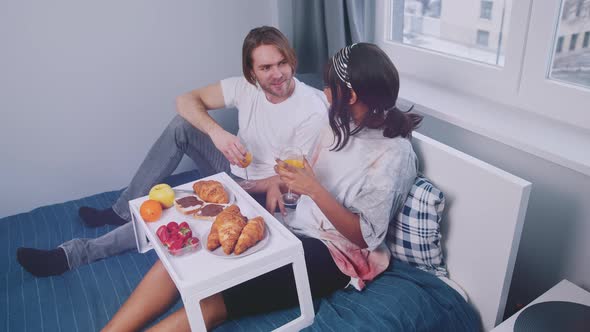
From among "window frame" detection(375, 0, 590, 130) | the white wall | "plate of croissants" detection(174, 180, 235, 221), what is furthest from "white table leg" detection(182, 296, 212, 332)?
the white wall

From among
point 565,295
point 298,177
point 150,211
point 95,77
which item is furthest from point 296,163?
point 95,77

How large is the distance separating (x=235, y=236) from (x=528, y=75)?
41.7 inches

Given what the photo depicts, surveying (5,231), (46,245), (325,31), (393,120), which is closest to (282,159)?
(393,120)

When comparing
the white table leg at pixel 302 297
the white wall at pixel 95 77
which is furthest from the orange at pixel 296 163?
the white wall at pixel 95 77

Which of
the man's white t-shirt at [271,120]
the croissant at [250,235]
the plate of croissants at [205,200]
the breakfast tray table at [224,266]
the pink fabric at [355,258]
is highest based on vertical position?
the man's white t-shirt at [271,120]

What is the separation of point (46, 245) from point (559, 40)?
1.92 metres

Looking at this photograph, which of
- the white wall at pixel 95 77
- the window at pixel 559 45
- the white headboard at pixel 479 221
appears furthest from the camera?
the white wall at pixel 95 77

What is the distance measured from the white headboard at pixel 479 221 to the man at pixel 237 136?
49 cm

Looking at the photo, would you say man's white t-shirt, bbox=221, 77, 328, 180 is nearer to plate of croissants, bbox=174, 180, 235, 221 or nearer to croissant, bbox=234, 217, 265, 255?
plate of croissants, bbox=174, 180, 235, 221

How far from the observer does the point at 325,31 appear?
6.77ft

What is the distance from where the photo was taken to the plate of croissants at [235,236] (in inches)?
48.3

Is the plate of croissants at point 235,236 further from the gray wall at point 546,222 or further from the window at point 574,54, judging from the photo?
the window at point 574,54

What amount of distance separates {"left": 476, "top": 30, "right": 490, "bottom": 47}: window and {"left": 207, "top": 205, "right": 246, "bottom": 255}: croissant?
42.7 inches

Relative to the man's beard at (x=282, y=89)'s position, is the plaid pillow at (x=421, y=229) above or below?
below
